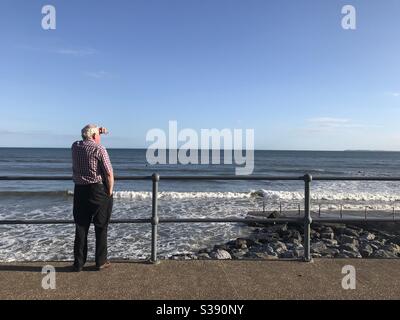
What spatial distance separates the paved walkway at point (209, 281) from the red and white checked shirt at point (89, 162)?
3.55 ft

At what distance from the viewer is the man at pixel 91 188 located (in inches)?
177

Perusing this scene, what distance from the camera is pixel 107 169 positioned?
4535 mm

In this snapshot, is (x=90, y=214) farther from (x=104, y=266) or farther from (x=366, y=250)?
(x=366, y=250)

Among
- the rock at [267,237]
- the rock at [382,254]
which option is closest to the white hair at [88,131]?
the rock at [382,254]

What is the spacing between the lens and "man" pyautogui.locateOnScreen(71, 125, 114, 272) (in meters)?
4.50

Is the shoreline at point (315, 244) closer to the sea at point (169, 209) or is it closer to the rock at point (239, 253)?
the rock at point (239, 253)

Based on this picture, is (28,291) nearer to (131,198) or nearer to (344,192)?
(131,198)

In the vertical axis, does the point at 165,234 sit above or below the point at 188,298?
below

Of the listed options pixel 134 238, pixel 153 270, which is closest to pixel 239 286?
pixel 153 270

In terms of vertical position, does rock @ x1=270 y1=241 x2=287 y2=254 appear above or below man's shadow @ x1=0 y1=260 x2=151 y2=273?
below

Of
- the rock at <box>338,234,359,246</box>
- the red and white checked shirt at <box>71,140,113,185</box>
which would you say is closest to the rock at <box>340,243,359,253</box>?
the rock at <box>338,234,359,246</box>

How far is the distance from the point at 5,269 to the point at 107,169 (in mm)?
1668

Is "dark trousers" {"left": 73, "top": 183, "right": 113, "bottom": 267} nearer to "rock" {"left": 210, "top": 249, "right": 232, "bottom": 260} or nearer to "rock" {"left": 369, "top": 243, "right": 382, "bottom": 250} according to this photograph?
"rock" {"left": 210, "top": 249, "right": 232, "bottom": 260}

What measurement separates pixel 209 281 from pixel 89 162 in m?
1.84
